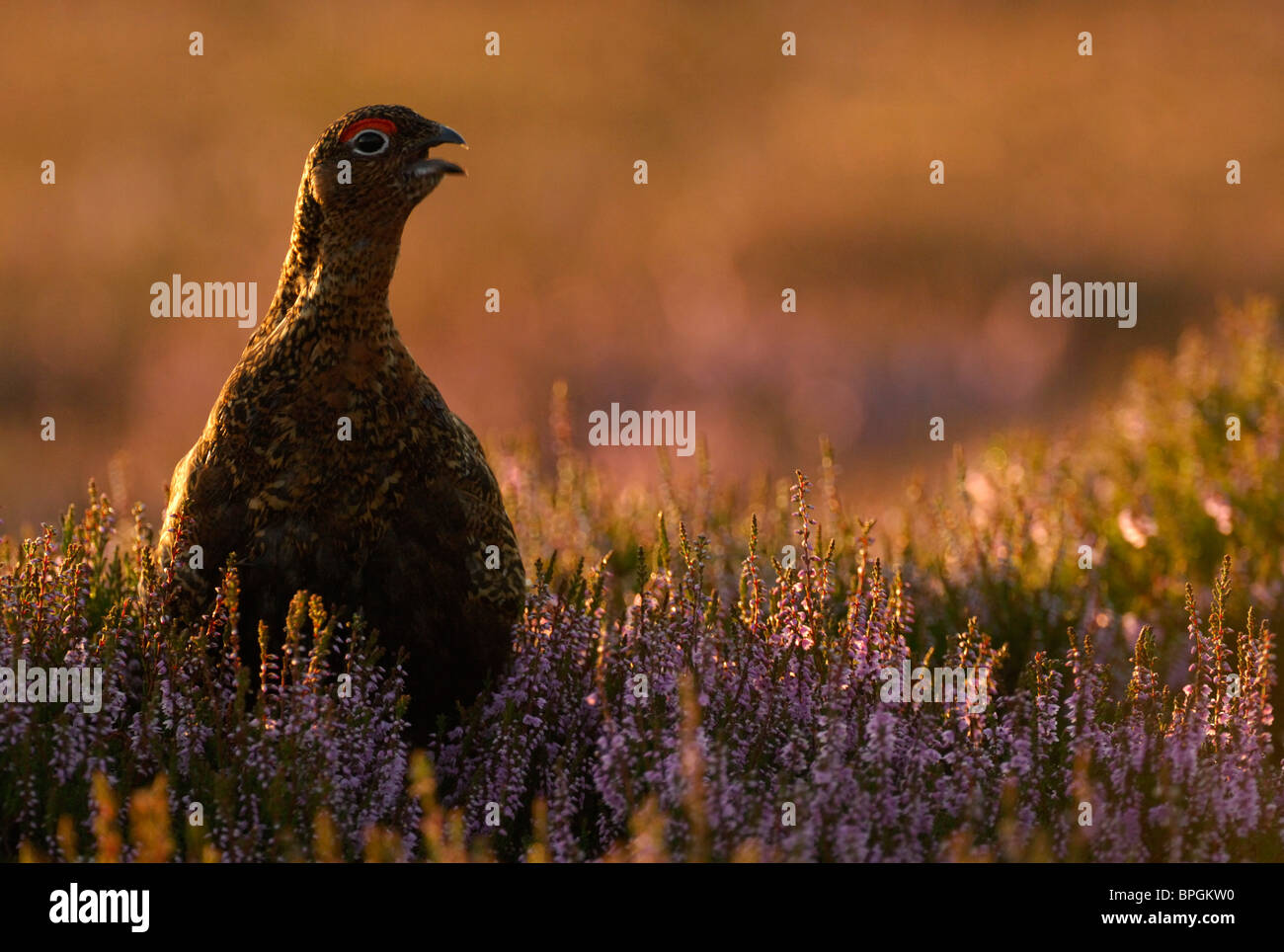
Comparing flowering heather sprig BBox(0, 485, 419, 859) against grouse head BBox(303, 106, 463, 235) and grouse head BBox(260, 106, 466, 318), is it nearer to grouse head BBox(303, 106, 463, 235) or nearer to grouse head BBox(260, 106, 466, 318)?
grouse head BBox(260, 106, 466, 318)

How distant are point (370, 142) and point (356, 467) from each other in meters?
0.88

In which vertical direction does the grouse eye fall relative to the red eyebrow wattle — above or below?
below

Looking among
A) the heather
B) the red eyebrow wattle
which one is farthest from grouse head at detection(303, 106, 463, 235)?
the heather

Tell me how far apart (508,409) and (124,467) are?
5.59 meters

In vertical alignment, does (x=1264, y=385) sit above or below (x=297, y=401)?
above

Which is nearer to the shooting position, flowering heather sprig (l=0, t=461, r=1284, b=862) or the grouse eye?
flowering heather sprig (l=0, t=461, r=1284, b=862)

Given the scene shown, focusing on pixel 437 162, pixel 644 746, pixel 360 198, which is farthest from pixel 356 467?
pixel 644 746

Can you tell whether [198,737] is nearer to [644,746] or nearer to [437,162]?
[644,746]

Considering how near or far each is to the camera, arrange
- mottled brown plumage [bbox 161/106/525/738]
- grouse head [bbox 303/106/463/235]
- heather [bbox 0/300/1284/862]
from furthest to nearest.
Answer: grouse head [bbox 303/106/463/235], mottled brown plumage [bbox 161/106/525/738], heather [bbox 0/300/1284/862]

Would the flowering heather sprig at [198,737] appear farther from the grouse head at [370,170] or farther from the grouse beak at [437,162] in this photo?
the grouse beak at [437,162]

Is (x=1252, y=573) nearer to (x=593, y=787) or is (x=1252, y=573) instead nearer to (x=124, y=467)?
(x=593, y=787)

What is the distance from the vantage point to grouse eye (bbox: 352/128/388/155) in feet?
13.6

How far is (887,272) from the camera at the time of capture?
51.8ft
